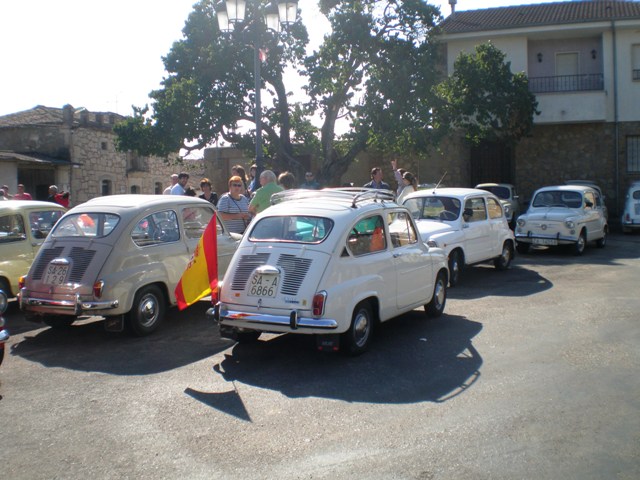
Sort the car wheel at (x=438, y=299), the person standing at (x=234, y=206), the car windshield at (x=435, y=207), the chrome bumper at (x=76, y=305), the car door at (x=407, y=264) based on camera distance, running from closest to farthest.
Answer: the chrome bumper at (x=76, y=305) → the car door at (x=407, y=264) → the car wheel at (x=438, y=299) → the person standing at (x=234, y=206) → the car windshield at (x=435, y=207)

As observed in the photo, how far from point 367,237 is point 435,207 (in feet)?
17.9

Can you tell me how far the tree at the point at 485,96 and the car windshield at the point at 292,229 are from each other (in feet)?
57.0

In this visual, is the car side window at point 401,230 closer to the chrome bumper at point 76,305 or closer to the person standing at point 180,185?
the chrome bumper at point 76,305

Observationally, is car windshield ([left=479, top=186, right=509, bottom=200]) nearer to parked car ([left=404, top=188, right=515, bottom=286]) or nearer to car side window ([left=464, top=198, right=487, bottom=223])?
parked car ([left=404, top=188, right=515, bottom=286])

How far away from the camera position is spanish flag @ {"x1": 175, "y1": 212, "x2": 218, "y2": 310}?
8.08 m

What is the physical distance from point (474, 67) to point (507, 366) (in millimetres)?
20200

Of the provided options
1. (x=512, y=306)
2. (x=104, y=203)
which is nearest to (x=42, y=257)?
(x=104, y=203)

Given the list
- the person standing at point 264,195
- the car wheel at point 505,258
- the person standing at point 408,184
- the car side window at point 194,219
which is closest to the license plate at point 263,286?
the car side window at point 194,219

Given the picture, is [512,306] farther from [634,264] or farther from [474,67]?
[474,67]

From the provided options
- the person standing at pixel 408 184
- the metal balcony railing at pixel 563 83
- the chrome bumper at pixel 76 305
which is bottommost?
the chrome bumper at pixel 76 305

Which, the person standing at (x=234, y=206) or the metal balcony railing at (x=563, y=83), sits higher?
the metal balcony railing at (x=563, y=83)

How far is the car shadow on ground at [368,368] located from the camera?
19.8ft

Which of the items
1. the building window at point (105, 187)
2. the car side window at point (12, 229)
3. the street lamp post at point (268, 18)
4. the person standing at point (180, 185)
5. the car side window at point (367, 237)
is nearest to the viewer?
the car side window at point (367, 237)

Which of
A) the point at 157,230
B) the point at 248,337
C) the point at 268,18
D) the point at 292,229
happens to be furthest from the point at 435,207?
the point at 248,337
